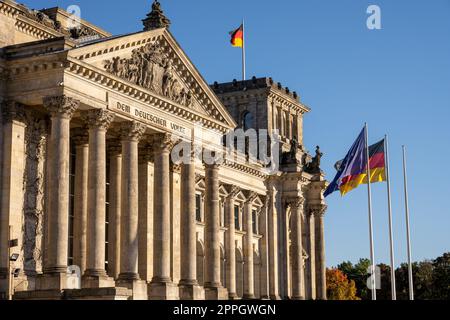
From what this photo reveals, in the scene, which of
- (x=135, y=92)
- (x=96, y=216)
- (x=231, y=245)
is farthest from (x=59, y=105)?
(x=231, y=245)

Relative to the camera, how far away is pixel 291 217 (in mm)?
84125

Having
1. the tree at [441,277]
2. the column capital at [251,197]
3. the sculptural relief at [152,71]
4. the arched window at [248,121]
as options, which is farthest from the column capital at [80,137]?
the tree at [441,277]

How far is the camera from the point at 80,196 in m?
48.9

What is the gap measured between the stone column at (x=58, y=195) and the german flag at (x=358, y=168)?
562 inches

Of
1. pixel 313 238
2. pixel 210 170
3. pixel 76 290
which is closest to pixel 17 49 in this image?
pixel 76 290

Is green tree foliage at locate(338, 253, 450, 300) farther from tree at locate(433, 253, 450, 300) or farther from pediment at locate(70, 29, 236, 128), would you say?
pediment at locate(70, 29, 236, 128)

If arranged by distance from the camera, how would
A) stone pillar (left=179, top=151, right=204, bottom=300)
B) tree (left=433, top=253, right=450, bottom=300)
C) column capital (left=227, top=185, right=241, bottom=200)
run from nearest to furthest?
stone pillar (left=179, top=151, right=204, bottom=300) < column capital (left=227, top=185, right=241, bottom=200) < tree (left=433, top=253, right=450, bottom=300)

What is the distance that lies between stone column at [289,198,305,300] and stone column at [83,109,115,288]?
38.9m

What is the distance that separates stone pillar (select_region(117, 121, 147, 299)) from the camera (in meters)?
48.5

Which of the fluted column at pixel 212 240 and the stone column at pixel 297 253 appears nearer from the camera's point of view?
the fluted column at pixel 212 240

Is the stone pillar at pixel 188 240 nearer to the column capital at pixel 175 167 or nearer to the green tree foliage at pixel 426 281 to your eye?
the column capital at pixel 175 167

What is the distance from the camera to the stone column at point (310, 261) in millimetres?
87688

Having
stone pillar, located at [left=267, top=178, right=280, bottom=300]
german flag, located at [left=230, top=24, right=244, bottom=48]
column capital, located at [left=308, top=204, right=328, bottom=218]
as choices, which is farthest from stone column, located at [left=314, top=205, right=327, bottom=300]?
german flag, located at [left=230, top=24, right=244, bottom=48]
